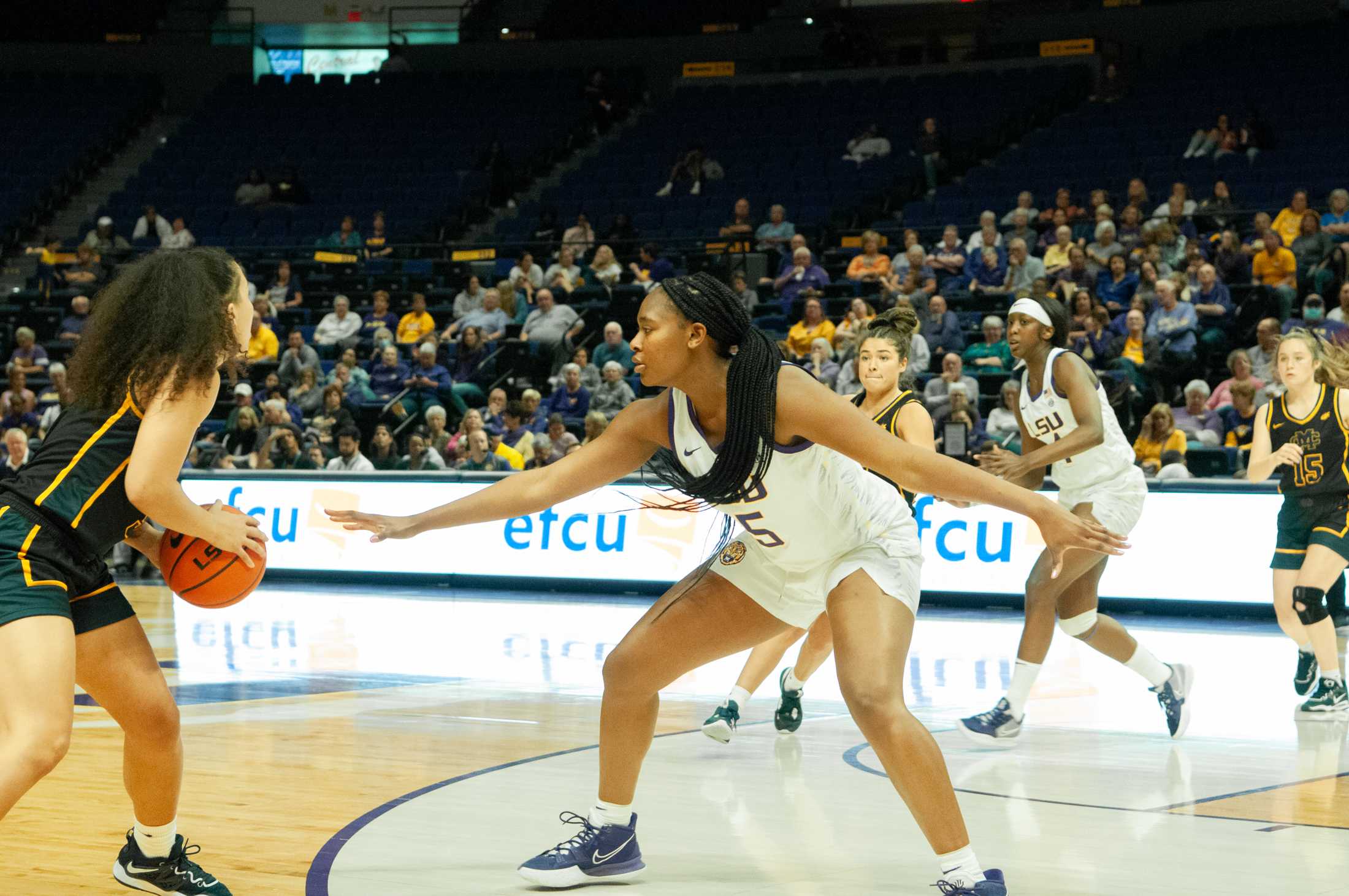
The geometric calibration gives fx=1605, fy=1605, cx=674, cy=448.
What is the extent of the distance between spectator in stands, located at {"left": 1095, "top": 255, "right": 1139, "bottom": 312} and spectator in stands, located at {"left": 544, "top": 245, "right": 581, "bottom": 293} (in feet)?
19.6

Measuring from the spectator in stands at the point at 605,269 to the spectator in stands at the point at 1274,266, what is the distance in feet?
22.8

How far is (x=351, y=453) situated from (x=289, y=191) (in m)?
10.0

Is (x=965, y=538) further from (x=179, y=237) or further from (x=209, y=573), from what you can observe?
(x=179, y=237)

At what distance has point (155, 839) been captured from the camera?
13.1 feet

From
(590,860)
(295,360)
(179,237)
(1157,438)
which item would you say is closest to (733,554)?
(590,860)

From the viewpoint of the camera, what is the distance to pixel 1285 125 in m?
18.5

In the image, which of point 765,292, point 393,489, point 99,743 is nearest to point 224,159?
point 765,292

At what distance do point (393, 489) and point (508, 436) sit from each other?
1407mm

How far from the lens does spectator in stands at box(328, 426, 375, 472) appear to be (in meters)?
14.3

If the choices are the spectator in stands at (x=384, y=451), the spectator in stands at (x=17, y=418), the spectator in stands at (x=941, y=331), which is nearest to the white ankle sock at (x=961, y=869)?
the spectator in stands at (x=384, y=451)

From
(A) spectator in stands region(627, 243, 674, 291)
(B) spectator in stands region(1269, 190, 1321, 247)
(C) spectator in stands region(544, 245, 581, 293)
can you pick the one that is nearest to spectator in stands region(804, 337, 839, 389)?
(A) spectator in stands region(627, 243, 674, 291)

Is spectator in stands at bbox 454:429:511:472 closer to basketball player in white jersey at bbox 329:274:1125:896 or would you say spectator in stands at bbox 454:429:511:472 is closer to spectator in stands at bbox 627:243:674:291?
spectator in stands at bbox 627:243:674:291

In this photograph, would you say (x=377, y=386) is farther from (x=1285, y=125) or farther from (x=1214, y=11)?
(x=1214, y=11)

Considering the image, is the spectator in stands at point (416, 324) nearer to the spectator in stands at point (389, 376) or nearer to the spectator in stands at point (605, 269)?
the spectator in stands at point (389, 376)
